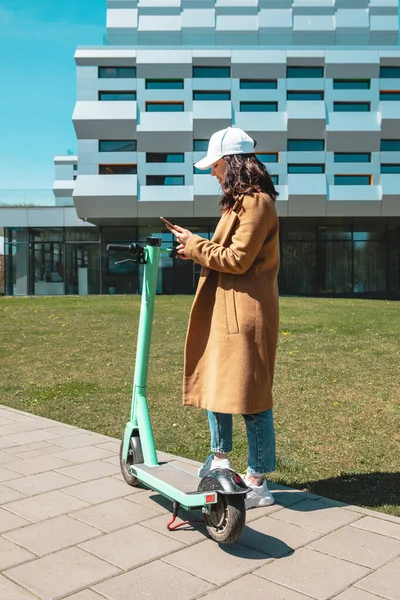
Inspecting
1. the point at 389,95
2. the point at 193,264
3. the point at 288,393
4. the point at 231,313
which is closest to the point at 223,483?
the point at 231,313

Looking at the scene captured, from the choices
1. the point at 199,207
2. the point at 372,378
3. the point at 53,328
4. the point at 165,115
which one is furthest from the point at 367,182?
the point at 372,378

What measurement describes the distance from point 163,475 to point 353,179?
3342cm

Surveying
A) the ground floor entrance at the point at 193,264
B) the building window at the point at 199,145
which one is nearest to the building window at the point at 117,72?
the building window at the point at 199,145

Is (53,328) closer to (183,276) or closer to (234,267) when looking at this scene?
(234,267)

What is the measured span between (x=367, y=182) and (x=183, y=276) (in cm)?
1078

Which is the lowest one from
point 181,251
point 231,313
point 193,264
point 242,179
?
point 231,313

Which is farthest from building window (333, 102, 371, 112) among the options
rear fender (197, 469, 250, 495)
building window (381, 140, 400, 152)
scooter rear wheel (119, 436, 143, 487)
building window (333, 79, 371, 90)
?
rear fender (197, 469, 250, 495)

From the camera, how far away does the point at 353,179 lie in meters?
35.6

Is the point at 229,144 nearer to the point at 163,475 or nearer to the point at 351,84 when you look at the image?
the point at 163,475

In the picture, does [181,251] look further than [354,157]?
No

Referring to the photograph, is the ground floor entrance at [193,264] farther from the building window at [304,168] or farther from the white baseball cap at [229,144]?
the white baseball cap at [229,144]

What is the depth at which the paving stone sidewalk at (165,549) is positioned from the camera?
10.1 ft

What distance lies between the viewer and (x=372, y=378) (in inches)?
352

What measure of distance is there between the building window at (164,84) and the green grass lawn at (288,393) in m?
22.0
